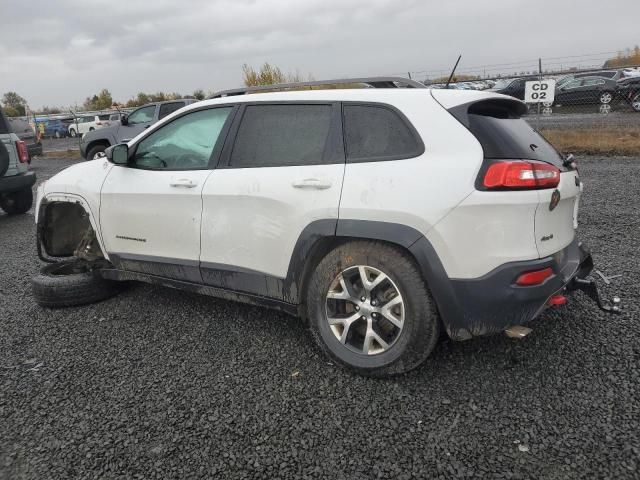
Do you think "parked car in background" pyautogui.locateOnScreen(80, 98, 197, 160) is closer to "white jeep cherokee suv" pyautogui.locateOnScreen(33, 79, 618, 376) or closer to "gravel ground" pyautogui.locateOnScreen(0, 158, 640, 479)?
"white jeep cherokee suv" pyautogui.locateOnScreen(33, 79, 618, 376)

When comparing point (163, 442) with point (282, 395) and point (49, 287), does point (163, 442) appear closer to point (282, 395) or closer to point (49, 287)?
point (282, 395)

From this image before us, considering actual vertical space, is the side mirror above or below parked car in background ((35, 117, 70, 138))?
below

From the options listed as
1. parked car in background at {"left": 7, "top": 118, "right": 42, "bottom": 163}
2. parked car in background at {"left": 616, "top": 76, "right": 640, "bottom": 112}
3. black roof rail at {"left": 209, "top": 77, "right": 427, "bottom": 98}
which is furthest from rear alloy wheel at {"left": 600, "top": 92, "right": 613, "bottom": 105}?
parked car in background at {"left": 7, "top": 118, "right": 42, "bottom": 163}

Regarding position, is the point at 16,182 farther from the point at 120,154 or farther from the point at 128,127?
the point at 128,127

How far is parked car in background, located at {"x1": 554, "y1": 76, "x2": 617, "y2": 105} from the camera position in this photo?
19.7 meters

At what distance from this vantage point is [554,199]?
2.53m

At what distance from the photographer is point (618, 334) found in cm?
312

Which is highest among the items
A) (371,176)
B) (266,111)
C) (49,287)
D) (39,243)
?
(266,111)

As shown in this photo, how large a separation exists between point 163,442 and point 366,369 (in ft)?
3.67

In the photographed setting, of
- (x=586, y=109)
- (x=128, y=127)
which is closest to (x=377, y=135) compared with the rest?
(x=128, y=127)

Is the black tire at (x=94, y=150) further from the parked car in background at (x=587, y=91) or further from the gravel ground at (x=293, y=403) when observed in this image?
the parked car in background at (x=587, y=91)

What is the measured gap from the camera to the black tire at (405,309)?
2.59 metres

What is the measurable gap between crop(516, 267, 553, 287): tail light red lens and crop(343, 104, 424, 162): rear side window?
A: 816 mm

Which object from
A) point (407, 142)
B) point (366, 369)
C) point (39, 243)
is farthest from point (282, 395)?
point (39, 243)
